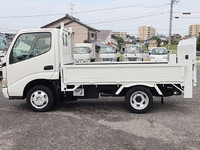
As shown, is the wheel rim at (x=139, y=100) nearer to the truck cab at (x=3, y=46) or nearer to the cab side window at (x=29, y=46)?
the cab side window at (x=29, y=46)

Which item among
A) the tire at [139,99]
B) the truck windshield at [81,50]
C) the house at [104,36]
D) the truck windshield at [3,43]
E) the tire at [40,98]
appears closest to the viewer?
the tire at [139,99]

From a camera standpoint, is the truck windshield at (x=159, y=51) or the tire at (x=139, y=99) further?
the truck windshield at (x=159, y=51)

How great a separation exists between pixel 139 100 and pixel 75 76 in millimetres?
1810

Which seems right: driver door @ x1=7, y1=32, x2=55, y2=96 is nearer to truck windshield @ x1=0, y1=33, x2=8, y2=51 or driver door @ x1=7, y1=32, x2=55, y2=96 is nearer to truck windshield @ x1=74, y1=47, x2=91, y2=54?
truck windshield @ x1=0, y1=33, x2=8, y2=51

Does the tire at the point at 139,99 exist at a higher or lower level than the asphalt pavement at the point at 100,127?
higher

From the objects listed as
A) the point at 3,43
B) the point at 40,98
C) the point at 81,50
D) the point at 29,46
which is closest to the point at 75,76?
the point at 40,98

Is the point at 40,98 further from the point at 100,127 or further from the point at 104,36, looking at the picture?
the point at 104,36

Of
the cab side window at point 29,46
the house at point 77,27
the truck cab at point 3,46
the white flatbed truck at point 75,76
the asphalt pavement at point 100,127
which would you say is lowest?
the asphalt pavement at point 100,127

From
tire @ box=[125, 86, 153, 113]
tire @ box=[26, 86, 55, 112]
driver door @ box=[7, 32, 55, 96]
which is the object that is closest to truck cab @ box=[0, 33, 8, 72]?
driver door @ box=[7, 32, 55, 96]

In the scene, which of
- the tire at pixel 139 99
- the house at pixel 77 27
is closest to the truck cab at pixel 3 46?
the tire at pixel 139 99

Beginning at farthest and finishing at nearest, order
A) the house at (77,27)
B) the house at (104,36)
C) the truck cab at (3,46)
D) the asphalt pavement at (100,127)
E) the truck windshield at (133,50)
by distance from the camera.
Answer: the house at (104,36) → the house at (77,27) → the truck windshield at (133,50) → the truck cab at (3,46) → the asphalt pavement at (100,127)

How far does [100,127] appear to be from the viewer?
5098mm

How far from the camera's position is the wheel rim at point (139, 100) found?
19.8 feet

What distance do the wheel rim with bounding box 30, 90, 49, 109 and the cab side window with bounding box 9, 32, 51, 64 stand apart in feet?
3.28
